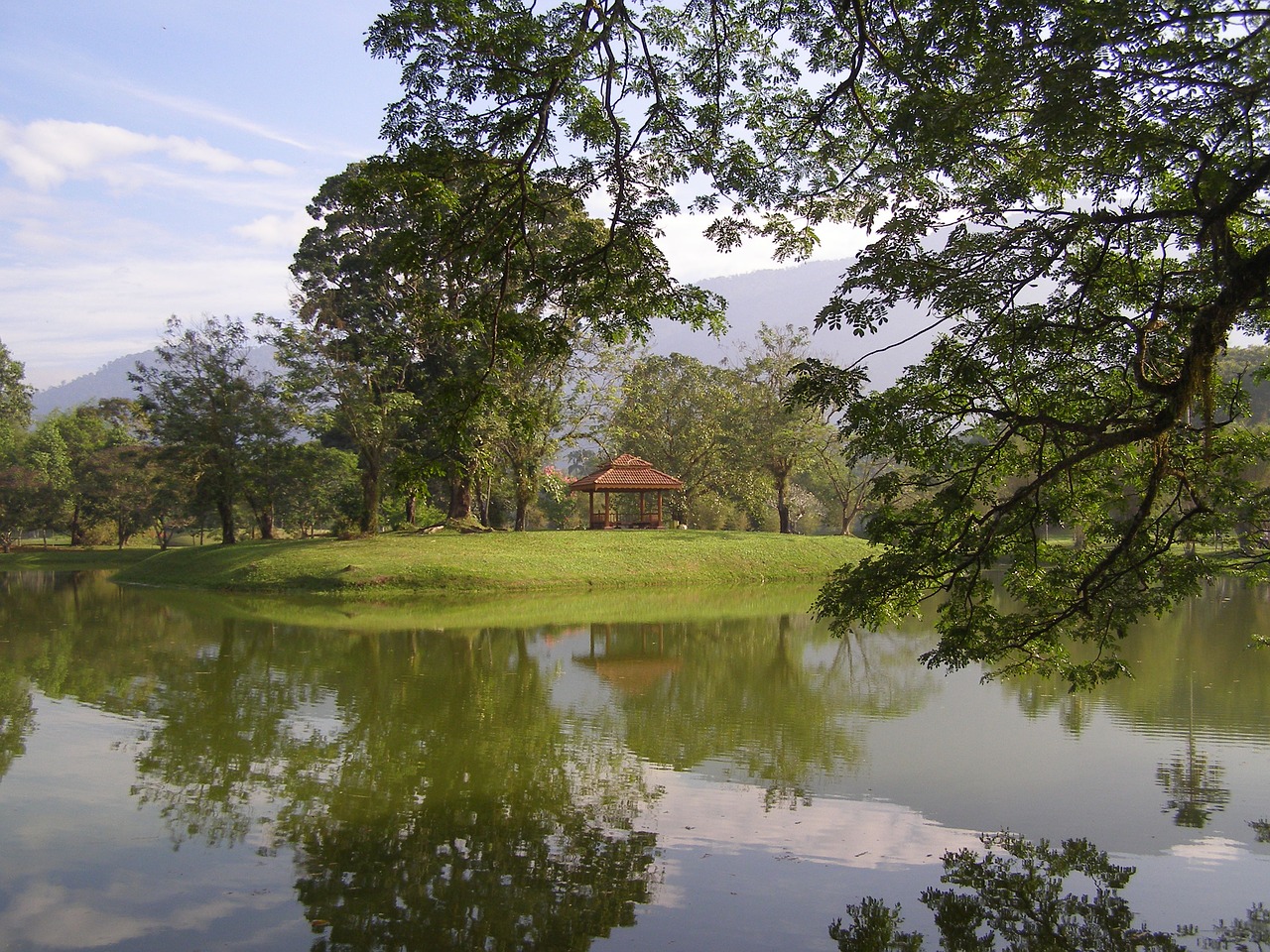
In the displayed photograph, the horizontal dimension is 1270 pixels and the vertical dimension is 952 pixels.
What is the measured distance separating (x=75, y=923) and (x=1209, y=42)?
24.8ft

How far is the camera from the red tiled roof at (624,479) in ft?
106

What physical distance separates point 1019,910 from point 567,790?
3.39m

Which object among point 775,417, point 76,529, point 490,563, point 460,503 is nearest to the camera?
point 490,563

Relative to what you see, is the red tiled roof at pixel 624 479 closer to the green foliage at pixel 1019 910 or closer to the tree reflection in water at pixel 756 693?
the tree reflection in water at pixel 756 693

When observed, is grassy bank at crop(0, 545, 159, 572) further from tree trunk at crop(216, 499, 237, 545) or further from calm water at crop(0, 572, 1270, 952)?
calm water at crop(0, 572, 1270, 952)

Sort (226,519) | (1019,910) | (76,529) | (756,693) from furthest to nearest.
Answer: (76,529) < (226,519) < (756,693) < (1019,910)

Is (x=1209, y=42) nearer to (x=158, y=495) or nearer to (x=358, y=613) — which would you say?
(x=358, y=613)

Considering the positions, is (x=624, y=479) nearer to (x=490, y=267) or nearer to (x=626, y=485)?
(x=626, y=485)

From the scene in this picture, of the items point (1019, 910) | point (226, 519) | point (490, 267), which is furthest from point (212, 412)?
point (1019, 910)

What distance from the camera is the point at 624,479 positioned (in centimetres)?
3281

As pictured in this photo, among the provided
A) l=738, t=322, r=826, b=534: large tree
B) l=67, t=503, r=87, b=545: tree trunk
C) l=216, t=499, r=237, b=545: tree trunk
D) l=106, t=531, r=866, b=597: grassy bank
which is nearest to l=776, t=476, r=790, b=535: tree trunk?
l=738, t=322, r=826, b=534: large tree

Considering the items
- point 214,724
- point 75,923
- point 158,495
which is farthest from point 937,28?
point 158,495

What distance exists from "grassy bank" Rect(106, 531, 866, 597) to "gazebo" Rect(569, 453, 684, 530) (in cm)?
245

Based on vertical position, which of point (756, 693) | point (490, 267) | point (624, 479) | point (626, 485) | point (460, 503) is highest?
point (490, 267)
